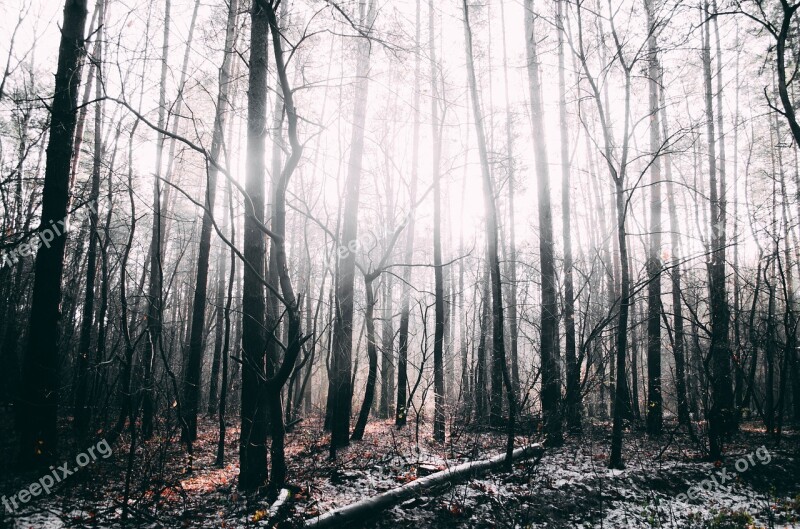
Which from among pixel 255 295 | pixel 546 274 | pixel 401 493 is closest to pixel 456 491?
pixel 401 493

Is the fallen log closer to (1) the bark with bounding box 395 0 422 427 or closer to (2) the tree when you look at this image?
(2) the tree

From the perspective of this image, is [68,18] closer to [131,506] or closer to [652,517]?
[131,506]

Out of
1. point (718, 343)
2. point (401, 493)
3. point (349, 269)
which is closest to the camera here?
point (401, 493)

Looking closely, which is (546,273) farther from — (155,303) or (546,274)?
(155,303)

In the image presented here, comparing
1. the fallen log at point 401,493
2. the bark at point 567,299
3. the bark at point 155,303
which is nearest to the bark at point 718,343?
the bark at point 567,299

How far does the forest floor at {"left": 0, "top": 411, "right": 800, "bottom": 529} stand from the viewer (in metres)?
4.46

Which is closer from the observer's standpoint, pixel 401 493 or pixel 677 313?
pixel 401 493

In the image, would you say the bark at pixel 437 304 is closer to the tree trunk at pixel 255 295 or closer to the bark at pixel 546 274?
the bark at pixel 546 274

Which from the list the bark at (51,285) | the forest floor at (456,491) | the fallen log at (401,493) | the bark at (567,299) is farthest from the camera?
the bark at (567,299)
